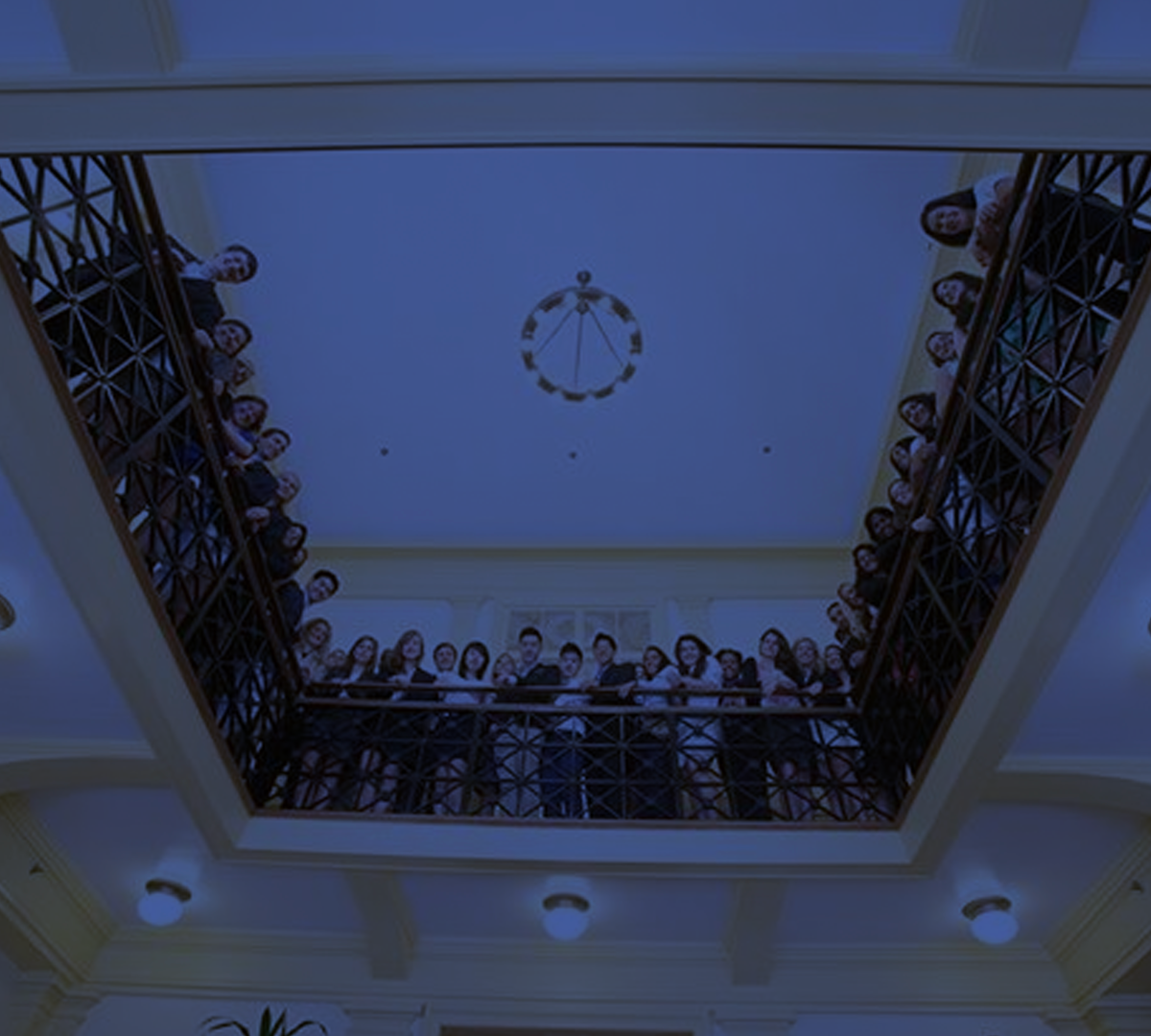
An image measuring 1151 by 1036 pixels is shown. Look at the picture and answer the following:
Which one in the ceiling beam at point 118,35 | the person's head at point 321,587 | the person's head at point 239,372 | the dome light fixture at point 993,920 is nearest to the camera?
the ceiling beam at point 118,35

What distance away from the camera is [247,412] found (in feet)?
20.8

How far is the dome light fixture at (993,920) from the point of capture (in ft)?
19.4

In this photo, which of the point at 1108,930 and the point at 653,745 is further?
the point at 653,745

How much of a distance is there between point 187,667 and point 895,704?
14.2 feet

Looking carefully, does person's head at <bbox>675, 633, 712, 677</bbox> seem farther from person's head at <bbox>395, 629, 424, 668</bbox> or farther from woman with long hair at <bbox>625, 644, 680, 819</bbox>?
person's head at <bbox>395, 629, 424, 668</bbox>

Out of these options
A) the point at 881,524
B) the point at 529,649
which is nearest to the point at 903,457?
the point at 881,524

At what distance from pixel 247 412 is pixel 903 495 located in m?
4.24

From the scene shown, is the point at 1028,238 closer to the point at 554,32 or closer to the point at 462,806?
the point at 554,32

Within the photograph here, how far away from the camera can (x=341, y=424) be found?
9758 millimetres

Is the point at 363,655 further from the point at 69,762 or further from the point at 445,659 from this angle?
the point at 69,762

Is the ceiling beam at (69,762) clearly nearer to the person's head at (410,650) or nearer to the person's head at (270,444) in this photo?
the person's head at (270,444)

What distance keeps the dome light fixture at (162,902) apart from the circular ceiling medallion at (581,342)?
5.42m

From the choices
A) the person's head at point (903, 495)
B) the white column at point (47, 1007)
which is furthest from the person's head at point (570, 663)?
the white column at point (47, 1007)

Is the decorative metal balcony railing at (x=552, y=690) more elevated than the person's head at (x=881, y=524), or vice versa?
the person's head at (x=881, y=524)
